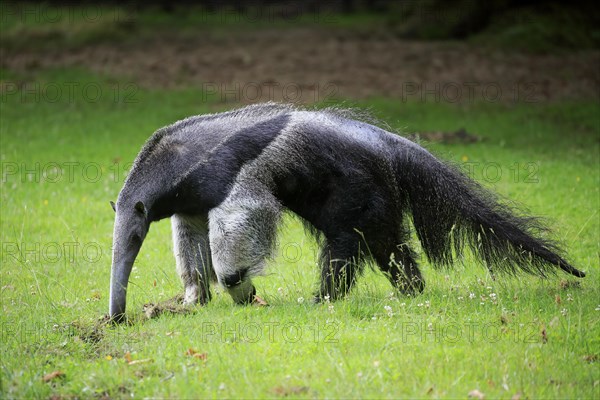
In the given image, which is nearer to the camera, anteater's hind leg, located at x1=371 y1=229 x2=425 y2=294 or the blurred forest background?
anteater's hind leg, located at x1=371 y1=229 x2=425 y2=294

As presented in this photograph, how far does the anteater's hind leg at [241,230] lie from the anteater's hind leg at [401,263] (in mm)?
1005

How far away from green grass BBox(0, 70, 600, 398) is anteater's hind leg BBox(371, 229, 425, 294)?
0.53ft

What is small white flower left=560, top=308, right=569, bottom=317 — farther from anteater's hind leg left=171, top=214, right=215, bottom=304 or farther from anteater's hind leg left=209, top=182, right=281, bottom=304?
anteater's hind leg left=171, top=214, right=215, bottom=304

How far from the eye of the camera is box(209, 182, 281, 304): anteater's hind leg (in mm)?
6926

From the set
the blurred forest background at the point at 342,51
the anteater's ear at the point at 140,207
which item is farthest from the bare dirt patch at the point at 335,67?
the anteater's ear at the point at 140,207

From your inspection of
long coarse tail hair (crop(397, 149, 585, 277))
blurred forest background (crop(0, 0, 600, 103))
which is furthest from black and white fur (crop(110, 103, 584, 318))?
blurred forest background (crop(0, 0, 600, 103))

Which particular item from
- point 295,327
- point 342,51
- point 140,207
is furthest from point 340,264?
point 342,51

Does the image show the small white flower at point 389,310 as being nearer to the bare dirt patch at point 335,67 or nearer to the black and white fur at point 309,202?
the black and white fur at point 309,202

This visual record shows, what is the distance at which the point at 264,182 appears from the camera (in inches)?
280

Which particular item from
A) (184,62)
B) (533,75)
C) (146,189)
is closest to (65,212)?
(146,189)

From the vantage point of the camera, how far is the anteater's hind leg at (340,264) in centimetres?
728

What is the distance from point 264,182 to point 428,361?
2.22m

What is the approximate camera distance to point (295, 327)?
21.5ft

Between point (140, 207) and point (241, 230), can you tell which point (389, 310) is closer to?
point (241, 230)
